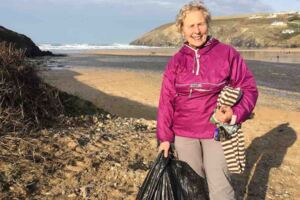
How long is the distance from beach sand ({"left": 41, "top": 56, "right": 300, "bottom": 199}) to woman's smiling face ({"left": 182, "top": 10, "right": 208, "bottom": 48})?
2.68m

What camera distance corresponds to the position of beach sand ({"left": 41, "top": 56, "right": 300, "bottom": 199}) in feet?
20.5

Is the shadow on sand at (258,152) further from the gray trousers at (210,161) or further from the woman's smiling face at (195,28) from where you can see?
the woman's smiling face at (195,28)

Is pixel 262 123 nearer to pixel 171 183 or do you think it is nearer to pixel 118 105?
pixel 118 105

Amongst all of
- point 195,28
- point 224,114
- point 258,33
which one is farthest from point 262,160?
point 258,33

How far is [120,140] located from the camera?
21.0 feet

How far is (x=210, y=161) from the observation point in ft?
12.0

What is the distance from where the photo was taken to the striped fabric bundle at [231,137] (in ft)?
11.4

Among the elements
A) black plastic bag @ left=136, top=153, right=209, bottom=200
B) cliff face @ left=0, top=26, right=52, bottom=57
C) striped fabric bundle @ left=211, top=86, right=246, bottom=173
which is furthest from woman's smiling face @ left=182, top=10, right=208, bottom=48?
cliff face @ left=0, top=26, right=52, bottom=57

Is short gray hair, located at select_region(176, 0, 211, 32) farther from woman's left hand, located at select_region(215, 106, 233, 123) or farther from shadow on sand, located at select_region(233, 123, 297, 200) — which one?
shadow on sand, located at select_region(233, 123, 297, 200)

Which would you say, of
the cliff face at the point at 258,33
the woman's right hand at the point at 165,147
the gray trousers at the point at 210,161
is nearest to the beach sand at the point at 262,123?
the gray trousers at the point at 210,161

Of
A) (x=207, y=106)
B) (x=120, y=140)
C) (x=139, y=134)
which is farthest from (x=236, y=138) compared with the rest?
(x=139, y=134)

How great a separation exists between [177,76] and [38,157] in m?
2.24

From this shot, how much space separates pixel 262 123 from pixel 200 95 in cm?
734

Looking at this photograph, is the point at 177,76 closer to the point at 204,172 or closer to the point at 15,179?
the point at 204,172
